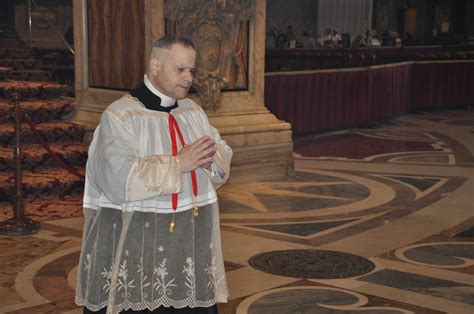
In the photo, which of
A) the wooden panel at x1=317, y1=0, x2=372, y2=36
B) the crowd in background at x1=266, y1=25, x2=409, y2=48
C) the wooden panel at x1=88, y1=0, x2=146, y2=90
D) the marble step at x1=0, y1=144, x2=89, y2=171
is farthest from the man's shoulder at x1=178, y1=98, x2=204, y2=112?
the wooden panel at x1=317, y1=0, x2=372, y2=36

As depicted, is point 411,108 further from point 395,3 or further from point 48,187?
point 395,3

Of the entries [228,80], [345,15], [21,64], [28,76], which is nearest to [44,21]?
[21,64]

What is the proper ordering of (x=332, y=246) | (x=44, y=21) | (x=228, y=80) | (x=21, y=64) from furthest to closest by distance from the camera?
(x=44, y=21)
(x=21, y=64)
(x=228, y=80)
(x=332, y=246)

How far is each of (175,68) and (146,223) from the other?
615mm

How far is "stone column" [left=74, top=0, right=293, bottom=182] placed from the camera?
28.6ft

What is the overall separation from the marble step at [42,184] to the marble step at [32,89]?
1.68 m

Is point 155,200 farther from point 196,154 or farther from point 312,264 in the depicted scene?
point 312,264

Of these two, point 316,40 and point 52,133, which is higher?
point 316,40

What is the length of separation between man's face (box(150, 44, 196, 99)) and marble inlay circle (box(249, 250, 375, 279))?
2654mm

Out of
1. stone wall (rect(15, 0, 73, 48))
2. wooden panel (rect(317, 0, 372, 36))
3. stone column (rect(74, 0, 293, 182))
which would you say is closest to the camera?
stone column (rect(74, 0, 293, 182))

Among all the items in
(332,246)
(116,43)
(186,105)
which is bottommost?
(332,246)

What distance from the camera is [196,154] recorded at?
3.20 m

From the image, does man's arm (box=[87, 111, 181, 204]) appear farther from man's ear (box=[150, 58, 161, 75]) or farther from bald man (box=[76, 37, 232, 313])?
man's ear (box=[150, 58, 161, 75])

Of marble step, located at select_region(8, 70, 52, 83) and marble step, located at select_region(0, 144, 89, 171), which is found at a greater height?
marble step, located at select_region(8, 70, 52, 83)
